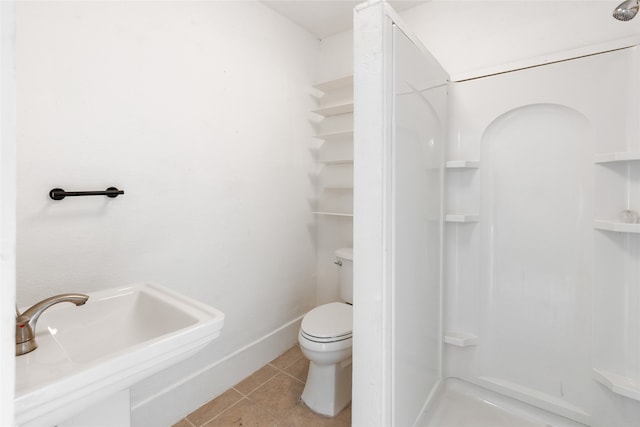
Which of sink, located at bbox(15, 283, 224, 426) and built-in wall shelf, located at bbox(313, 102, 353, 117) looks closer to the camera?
sink, located at bbox(15, 283, 224, 426)

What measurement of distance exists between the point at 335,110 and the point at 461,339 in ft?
5.99

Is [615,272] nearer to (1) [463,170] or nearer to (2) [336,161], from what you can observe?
(1) [463,170]

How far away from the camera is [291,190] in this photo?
A: 7.91 ft

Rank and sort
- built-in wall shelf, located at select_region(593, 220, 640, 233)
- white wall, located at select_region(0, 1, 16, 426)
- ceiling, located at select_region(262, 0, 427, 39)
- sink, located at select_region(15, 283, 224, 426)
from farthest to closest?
ceiling, located at select_region(262, 0, 427, 39), built-in wall shelf, located at select_region(593, 220, 640, 233), sink, located at select_region(15, 283, 224, 426), white wall, located at select_region(0, 1, 16, 426)

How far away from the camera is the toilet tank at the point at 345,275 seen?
2242mm

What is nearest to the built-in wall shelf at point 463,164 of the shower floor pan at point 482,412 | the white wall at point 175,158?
the white wall at point 175,158

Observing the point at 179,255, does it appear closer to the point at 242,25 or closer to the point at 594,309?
the point at 242,25

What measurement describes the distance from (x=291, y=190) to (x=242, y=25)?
3.82 feet

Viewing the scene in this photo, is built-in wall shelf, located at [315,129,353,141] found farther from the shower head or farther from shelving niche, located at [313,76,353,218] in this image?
the shower head

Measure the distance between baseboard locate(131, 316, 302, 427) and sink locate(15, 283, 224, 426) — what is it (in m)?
0.65

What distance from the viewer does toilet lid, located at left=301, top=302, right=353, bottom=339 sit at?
175 cm

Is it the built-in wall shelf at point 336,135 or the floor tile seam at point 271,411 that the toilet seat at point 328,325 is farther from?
the built-in wall shelf at point 336,135

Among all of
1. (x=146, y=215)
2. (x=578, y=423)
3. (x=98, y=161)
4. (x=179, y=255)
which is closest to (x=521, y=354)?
(x=578, y=423)

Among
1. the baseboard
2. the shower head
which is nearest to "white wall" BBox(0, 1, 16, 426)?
the baseboard
